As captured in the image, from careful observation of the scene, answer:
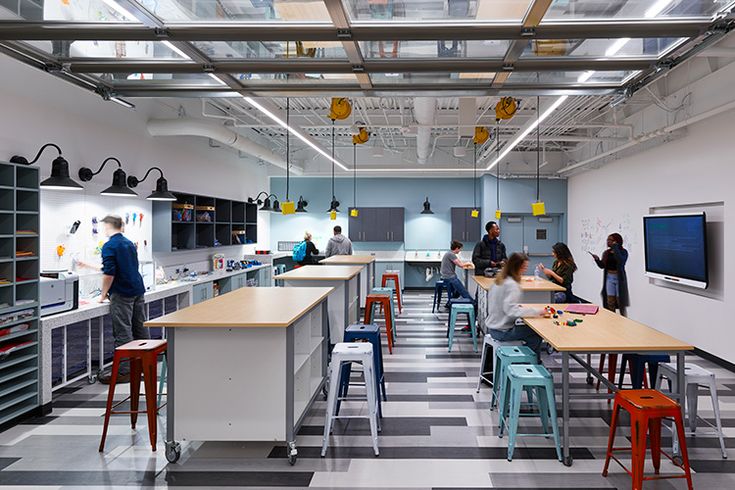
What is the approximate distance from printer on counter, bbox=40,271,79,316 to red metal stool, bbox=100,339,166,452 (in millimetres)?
1234

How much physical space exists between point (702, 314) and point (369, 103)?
5.53 metres

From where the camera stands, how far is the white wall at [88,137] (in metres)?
4.64

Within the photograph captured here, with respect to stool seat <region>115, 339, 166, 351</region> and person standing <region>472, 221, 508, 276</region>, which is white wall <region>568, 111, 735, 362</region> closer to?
person standing <region>472, 221, 508, 276</region>

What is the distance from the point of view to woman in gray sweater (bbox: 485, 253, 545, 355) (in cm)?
407

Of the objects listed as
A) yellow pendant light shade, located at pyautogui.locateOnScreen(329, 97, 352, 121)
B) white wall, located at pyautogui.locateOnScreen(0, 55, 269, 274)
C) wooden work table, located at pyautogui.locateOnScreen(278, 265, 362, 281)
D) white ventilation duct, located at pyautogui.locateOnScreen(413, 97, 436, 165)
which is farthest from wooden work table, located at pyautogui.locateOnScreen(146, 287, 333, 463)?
white ventilation duct, located at pyautogui.locateOnScreen(413, 97, 436, 165)

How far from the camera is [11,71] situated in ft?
14.9

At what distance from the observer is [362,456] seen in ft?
11.1

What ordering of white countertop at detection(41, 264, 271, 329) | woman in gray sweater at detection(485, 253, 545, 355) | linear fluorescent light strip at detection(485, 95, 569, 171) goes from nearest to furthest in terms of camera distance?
woman in gray sweater at detection(485, 253, 545, 355)
white countertop at detection(41, 264, 271, 329)
linear fluorescent light strip at detection(485, 95, 569, 171)

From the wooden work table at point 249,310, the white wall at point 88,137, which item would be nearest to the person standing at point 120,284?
the white wall at point 88,137

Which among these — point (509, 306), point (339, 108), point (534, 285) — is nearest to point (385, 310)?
point (534, 285)

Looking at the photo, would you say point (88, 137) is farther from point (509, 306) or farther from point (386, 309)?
point (509, 306)

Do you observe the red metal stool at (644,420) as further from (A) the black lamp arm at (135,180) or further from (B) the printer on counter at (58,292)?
(A) the black lamp arm at (135,180)

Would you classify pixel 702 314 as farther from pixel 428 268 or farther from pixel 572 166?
pixel 428 268

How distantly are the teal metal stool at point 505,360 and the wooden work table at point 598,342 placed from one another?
257mm
